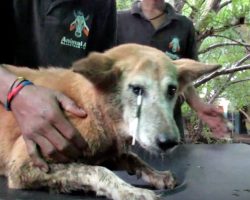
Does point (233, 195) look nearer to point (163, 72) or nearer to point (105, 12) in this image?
point (163, 72)

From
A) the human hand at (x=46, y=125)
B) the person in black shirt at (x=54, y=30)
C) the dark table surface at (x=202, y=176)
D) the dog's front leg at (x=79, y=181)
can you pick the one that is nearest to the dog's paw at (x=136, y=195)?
the dog's front leg at (x=79, y=181)

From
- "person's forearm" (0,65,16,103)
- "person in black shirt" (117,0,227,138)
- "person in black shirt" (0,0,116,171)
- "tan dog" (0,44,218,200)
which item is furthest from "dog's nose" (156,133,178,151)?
"person in black shirt" (117,0,227,138)

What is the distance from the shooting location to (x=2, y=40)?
2.19 m

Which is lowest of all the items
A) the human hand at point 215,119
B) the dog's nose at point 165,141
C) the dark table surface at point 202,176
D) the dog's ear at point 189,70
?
the dark table surface at point 202,176

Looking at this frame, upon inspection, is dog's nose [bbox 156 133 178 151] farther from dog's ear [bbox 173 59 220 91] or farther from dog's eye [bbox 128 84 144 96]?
dog's ear [bbox 173 59 220 91]

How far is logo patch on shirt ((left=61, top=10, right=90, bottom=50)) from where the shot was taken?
7.22ft

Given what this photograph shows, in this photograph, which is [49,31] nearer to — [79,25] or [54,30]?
[54,30]

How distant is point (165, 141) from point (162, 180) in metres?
0.30

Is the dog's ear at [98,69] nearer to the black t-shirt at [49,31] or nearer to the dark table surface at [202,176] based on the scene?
the dark table surface at [202,176]

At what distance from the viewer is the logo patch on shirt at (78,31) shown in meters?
2.20

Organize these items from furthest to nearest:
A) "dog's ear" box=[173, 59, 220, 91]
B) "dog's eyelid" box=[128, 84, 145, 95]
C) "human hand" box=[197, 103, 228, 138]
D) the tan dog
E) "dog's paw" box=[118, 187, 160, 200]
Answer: "human hand" box=[197, 103, 228, 138]
"dog's ear" box=[173, 59, 220, 91]
"dog's eyelid" box=[128, 84, 145, 95]
the tan dog
"dog's paw" box=[118, 187, 160, 200]

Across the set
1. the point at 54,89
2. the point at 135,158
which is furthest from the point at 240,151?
the point at 54,89

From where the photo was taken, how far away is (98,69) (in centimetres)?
158

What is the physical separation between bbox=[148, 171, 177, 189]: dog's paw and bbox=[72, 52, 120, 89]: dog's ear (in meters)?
0.37
